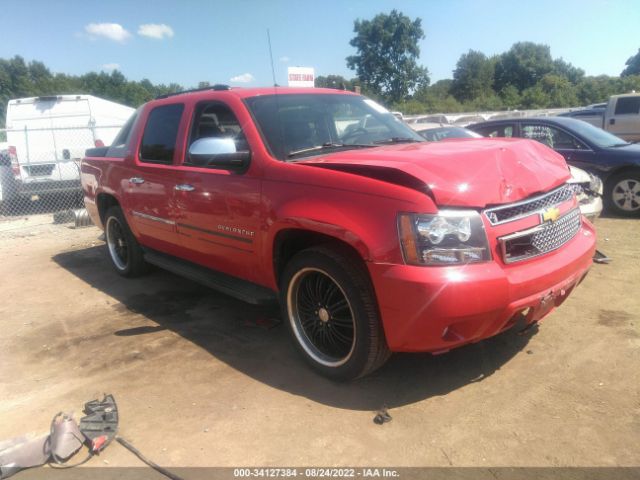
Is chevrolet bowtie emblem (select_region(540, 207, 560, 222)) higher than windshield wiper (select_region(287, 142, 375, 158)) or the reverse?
the reverse

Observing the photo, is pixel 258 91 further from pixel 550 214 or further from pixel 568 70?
pixel 568 70

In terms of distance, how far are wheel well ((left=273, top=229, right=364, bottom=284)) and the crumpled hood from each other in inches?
17.6

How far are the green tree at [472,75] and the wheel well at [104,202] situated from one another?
71.9 metres

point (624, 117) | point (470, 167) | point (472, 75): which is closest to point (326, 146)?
point (470, 167)

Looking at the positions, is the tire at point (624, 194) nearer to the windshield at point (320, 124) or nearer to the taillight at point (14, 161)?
the windshield at point (320, 124)

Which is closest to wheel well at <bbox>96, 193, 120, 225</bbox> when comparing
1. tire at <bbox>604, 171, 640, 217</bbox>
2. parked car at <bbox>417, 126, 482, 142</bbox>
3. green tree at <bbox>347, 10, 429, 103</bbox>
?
parked car at <bbox>417, 126, 482, 142</bbox>

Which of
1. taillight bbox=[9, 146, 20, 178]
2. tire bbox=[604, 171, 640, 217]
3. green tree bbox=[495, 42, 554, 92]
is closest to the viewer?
tire bbox=[604, 171, 640, 217]

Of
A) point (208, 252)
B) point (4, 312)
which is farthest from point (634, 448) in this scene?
point (4, 312)

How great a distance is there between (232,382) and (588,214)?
4.54 m

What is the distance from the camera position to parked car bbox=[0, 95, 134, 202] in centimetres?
1084

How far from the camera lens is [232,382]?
11.0 ft

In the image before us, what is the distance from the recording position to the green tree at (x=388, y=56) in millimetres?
69438

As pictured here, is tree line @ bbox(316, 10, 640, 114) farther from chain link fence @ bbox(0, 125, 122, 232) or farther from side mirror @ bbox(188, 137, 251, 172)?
side mirror @ bbox(188, 137, 251, 172)

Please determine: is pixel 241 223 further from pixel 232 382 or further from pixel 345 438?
pixel 345 438
